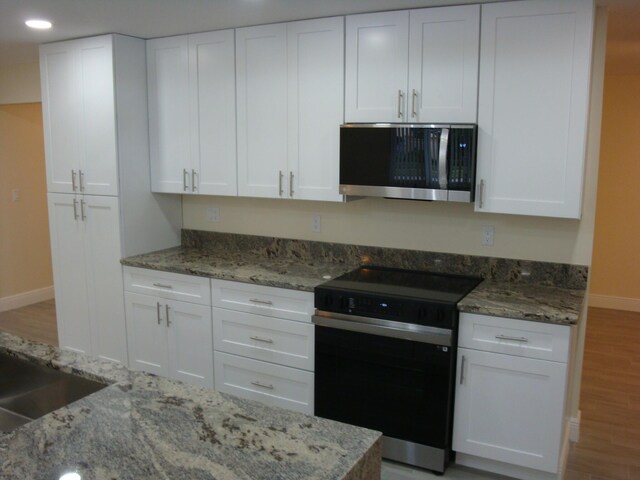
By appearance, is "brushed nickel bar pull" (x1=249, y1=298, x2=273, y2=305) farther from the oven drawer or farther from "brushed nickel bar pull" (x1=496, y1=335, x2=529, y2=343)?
"brushed nickel bar pull" (x1=496, y1=335, x2=529, y2=343)

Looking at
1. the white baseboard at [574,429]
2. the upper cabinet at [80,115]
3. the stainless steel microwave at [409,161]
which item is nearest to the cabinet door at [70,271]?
the upper cabinet at [80,115]

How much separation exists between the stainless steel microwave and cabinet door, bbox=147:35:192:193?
1.24 m

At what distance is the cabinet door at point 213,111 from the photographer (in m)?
3.63

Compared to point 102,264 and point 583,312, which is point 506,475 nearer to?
point 583,312

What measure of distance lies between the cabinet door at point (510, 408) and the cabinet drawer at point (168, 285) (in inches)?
63.5

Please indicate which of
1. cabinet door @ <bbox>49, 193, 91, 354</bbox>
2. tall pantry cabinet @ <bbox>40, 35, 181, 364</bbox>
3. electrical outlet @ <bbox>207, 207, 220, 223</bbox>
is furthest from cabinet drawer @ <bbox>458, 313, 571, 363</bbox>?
cabinet door @ <bbox>49, 193, 91, 354</bbox>

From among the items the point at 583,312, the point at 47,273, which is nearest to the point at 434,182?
the point at 583,312


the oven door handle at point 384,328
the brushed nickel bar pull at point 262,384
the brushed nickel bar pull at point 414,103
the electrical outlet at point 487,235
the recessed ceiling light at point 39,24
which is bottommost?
the brushed nickel bar pull at point 262,384

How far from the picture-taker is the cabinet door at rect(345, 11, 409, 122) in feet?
10.1

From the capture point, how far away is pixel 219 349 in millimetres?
3557

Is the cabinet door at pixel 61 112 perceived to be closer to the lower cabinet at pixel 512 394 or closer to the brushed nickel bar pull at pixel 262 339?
the brushed nickel bar pull at pixel 262 339

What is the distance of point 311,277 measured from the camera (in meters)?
3.35

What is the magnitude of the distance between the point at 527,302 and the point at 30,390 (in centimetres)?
217

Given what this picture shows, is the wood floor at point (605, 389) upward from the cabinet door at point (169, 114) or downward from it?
downward
